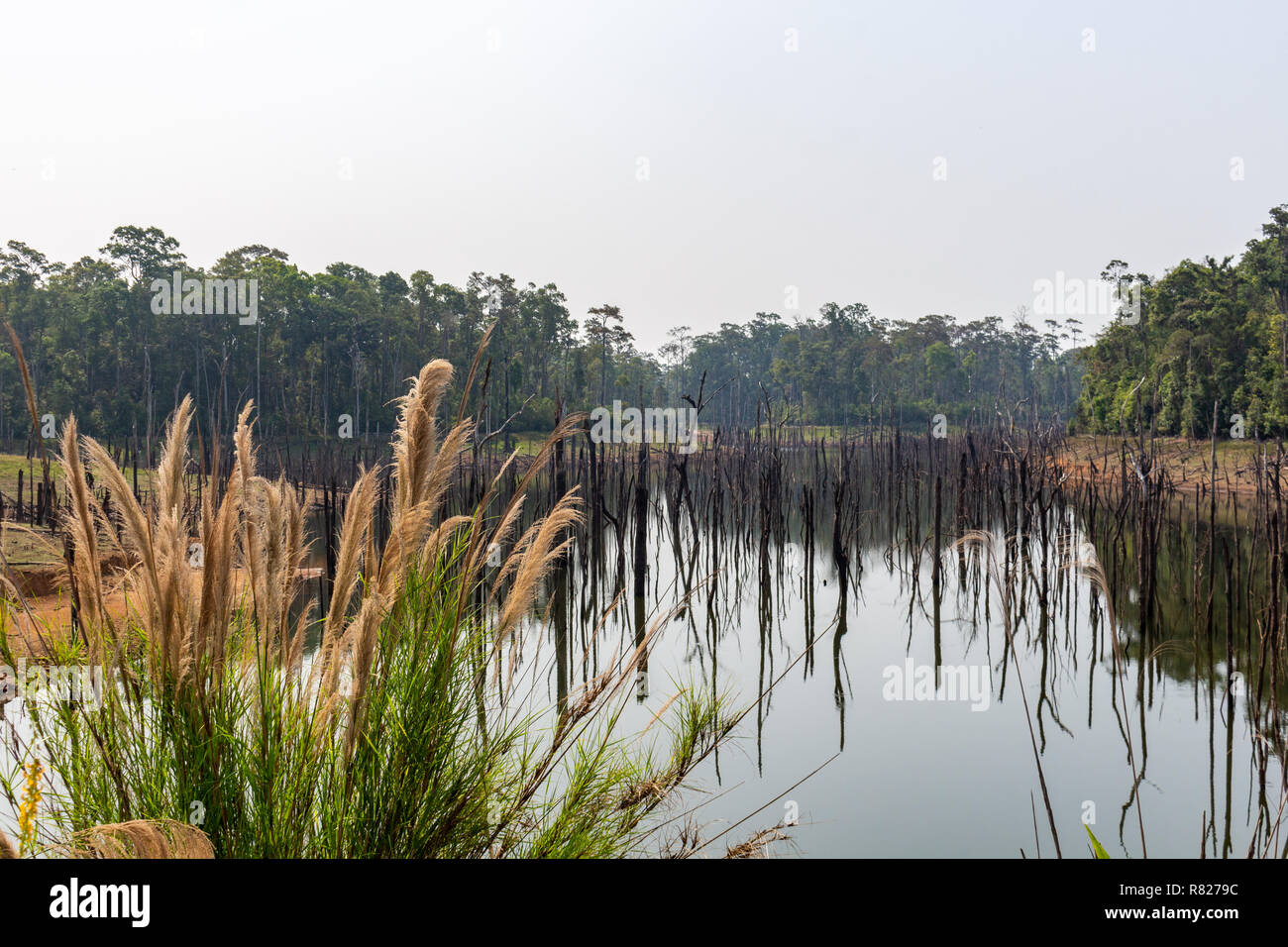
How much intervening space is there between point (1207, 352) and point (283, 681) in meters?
26.4

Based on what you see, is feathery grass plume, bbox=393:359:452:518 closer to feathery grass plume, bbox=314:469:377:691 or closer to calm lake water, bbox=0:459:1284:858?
feathery grass plume, bbox=314:469:377:691

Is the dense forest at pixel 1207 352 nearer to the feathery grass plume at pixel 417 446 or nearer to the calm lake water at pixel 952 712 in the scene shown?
the calm lake water at pixel 952 712

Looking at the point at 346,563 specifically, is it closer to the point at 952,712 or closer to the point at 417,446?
the point at 417,446

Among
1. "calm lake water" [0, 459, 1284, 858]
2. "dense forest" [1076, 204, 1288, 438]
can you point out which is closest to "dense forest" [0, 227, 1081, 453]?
"dense forest" [1076, 204, 1288, 438]

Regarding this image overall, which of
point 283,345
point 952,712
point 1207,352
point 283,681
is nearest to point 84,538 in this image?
point 283,681

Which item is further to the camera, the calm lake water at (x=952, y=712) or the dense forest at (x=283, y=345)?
the dense forest at (x=283, y=345)

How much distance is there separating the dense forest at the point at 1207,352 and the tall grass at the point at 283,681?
1959 cm

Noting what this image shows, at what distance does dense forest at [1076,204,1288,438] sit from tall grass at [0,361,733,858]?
1959 centimetres

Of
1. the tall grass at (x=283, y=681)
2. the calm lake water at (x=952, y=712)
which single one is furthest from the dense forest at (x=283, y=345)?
the tall grass at (x=283, y=681)

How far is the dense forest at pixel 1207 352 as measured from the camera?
67.7 ft

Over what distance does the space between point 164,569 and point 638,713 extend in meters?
4.66

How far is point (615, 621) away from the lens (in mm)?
8086

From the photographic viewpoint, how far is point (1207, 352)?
72.6 feet
